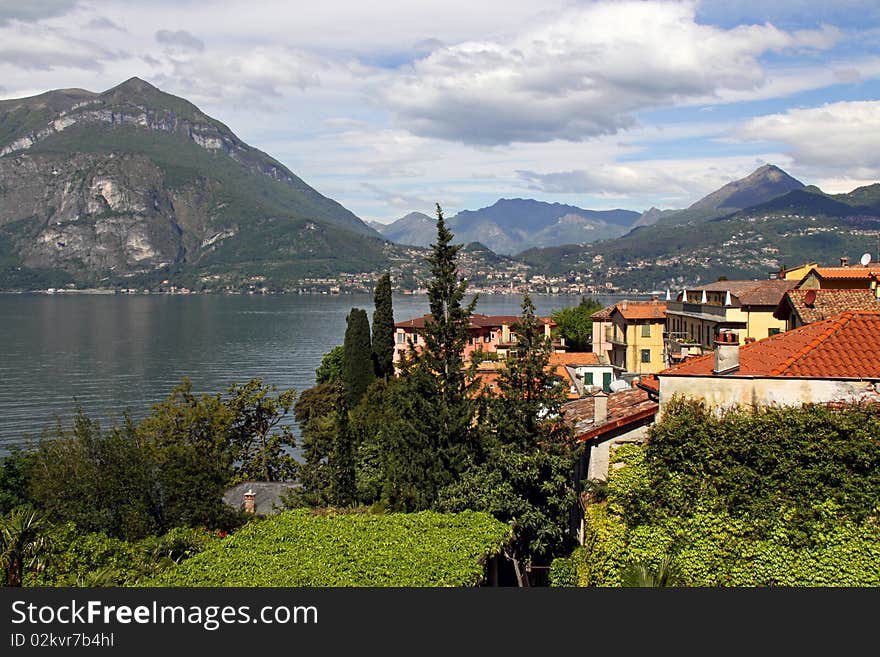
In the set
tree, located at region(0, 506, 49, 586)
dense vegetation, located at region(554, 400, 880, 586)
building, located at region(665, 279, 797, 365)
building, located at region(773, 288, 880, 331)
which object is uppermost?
building, located at region(773, 288, 880, 331)

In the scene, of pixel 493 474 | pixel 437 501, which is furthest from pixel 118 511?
pixel 493 474

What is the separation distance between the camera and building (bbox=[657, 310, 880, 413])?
14072 millimetres

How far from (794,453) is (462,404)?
1038 centimetres

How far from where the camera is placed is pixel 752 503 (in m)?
13.5

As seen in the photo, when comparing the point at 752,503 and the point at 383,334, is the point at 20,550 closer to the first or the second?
the point at 752,503

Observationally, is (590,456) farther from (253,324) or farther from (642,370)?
(253,324)

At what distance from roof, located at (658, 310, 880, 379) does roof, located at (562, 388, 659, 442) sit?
4.36ft

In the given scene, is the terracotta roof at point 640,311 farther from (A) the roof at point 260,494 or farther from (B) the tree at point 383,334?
(A) the roof at point 260,494

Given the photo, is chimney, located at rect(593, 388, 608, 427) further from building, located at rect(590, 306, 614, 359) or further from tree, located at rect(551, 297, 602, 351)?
tree, located at rect(551, 297, 602, 351)

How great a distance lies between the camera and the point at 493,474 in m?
19.1

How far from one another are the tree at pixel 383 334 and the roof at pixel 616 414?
3249 cm

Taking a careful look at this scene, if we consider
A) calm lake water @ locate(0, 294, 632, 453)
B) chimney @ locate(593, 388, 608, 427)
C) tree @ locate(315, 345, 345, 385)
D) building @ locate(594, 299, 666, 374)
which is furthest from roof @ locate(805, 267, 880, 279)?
tree @ locate(315, 345, 345, 385)

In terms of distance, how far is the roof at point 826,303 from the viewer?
21.4 meters

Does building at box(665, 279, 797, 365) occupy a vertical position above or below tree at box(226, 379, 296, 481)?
above
